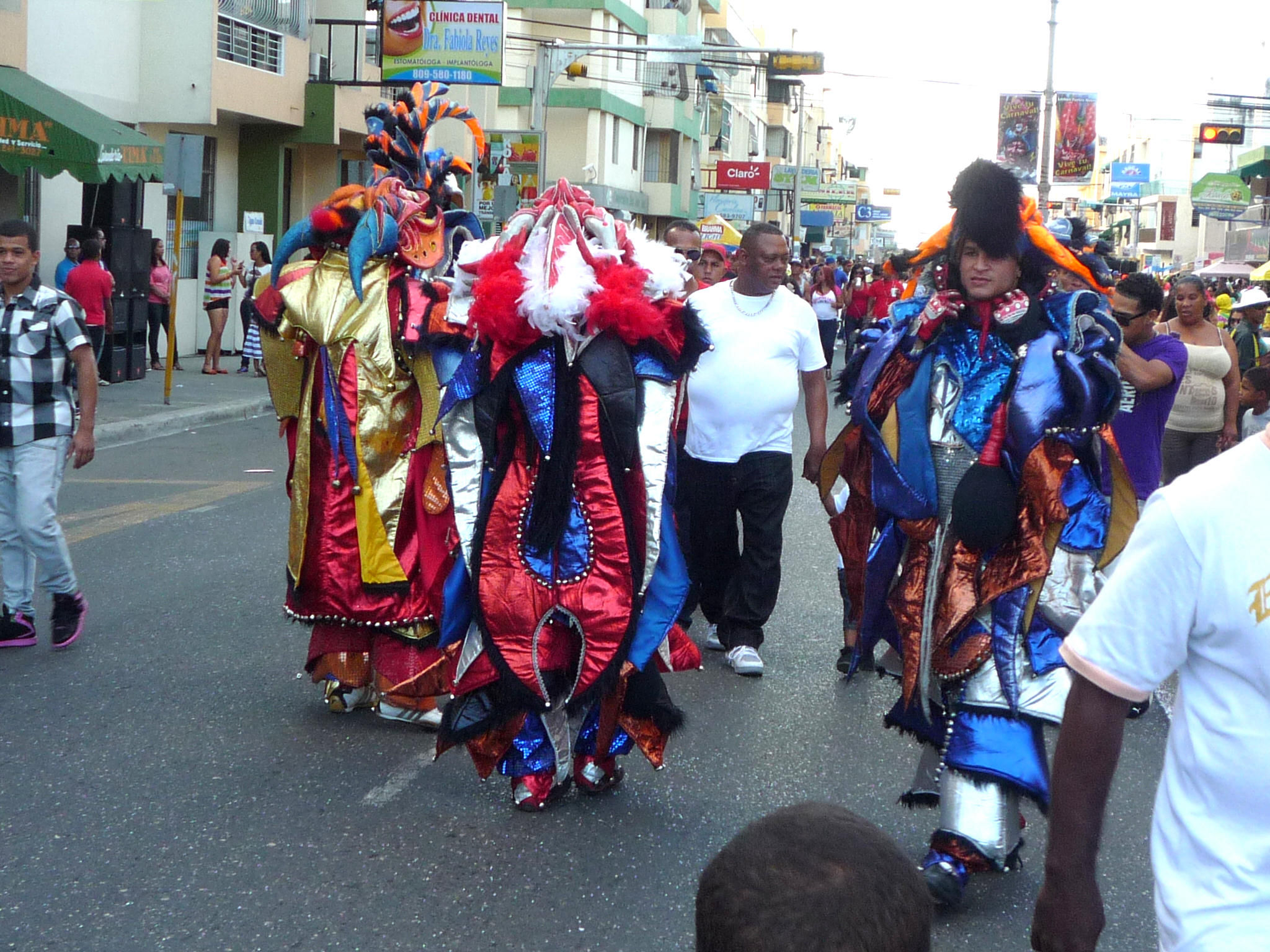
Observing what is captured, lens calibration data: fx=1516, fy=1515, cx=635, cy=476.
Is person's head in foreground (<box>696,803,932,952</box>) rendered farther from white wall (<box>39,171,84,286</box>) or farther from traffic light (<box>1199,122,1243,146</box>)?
traffic light (<box>1199,122,1243,146</box>)

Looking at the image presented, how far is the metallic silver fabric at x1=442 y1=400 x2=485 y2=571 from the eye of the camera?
4449 mm

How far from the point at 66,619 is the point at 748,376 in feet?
10.1

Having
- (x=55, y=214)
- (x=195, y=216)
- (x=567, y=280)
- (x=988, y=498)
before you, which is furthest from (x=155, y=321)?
(x=988, y=498)

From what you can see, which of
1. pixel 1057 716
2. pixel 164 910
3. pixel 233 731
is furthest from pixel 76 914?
pixel 1057 716

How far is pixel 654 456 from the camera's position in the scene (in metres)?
4.46

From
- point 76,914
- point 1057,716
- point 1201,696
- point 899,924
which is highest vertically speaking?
point 1201,696

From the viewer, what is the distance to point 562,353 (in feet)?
14.5

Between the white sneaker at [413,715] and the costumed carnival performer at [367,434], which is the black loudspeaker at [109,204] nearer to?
the costumed carnival performer at [367,434]

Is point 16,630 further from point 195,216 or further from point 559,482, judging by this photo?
point 195,216

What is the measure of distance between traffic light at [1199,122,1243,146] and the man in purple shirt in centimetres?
2304

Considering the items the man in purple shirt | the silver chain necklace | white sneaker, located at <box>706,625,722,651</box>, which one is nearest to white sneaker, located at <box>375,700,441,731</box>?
white sneaker, located at <box>706,625,722,651</box>

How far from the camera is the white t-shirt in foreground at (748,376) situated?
644 cm

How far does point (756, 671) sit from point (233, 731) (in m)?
2.22

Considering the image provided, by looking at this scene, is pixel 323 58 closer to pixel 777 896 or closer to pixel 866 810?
pixel 866 810
